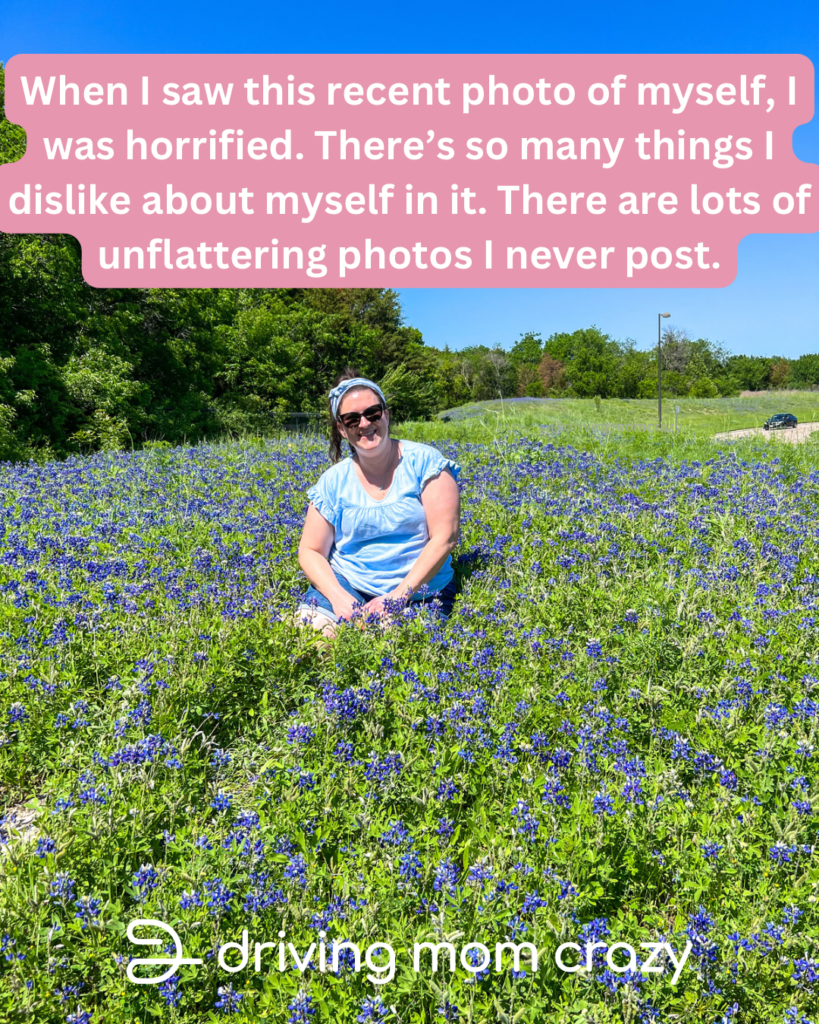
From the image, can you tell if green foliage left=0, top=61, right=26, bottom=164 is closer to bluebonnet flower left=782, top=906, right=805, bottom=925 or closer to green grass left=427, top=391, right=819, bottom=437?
bluebonnet flower left=782, top=906, right=805, bottom=925

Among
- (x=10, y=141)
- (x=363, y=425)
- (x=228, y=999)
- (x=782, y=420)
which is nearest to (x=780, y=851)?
(x=228, y=999)

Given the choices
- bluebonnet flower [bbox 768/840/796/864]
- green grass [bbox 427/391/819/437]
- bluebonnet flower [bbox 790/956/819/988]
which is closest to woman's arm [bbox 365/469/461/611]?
bluebonnet flower [bbox 768/840/796/864]

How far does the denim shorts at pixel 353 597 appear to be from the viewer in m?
4.52

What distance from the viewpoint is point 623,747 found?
285cm

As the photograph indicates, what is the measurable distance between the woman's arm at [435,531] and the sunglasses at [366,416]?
2.09ft

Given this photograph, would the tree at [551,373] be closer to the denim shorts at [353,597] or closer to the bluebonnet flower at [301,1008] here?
the denim shorts at [353,597]

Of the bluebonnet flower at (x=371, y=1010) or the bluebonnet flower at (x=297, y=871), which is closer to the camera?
the bluebonnet flower at (x=371, y=1010)

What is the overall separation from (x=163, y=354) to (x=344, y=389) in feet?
82.1

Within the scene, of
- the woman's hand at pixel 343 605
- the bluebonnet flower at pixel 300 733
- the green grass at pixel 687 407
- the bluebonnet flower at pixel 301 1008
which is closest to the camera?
the bluebonnet flower at pixel 301 1008

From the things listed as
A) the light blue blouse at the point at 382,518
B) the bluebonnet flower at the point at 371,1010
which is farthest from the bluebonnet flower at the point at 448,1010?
the light blue blouse at the point at 382,518

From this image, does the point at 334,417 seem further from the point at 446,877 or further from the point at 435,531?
the point at 446,877

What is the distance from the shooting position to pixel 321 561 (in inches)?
185

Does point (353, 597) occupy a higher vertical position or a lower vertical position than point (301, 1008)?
higher

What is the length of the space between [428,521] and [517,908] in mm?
2872
